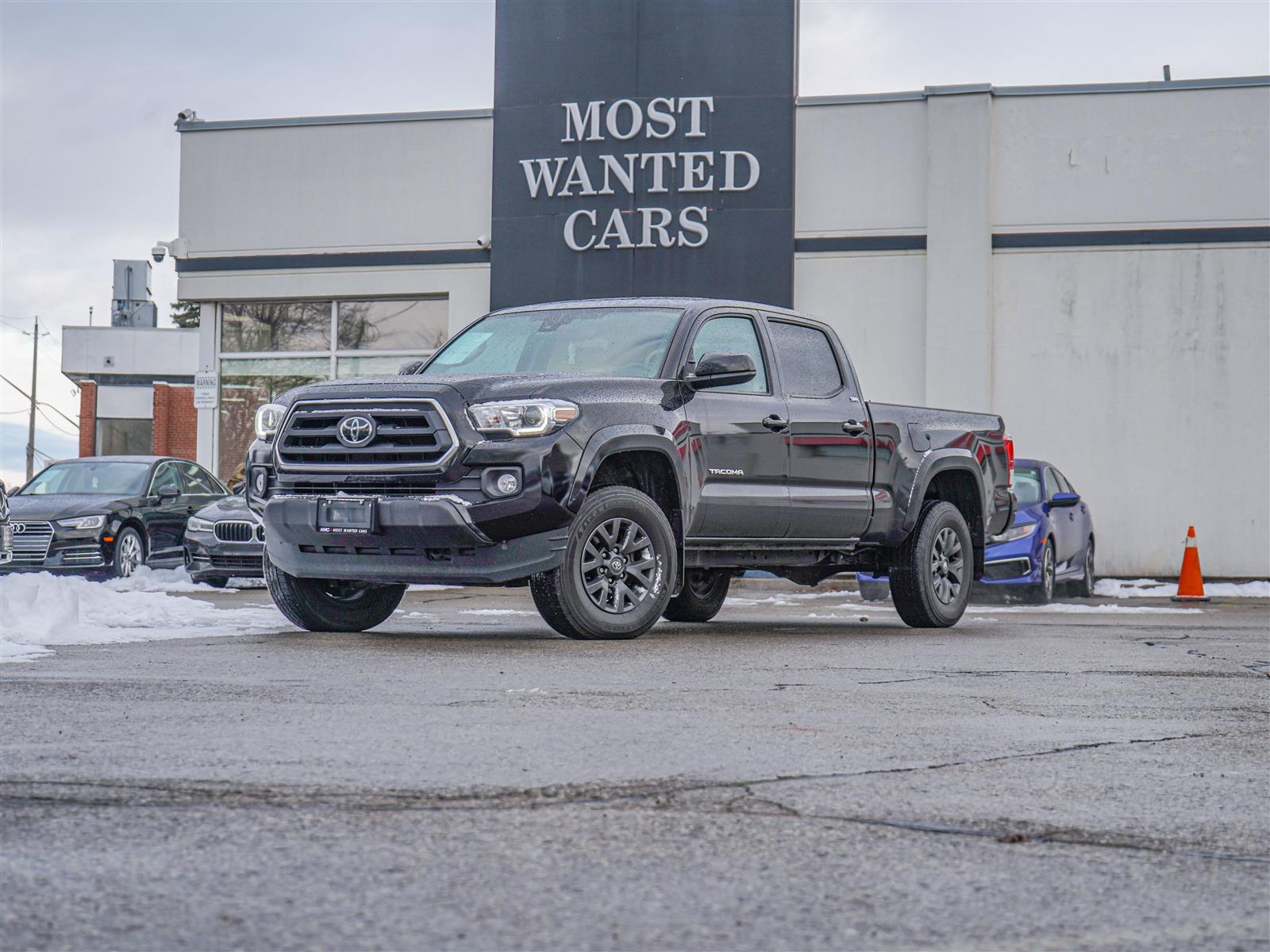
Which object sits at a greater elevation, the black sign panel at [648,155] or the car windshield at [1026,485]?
the black sign panel at [648,155]

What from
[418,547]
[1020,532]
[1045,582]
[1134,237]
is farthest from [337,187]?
[418,547]

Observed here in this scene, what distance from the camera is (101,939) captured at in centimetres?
259

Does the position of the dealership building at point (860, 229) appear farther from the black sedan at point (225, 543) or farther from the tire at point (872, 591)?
the black sedan at point (225, 543)

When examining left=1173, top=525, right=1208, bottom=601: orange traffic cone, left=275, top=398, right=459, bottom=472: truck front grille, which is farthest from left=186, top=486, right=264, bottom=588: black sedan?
left=1173, top=525, right=1208, bottom=601: orange traffic cone

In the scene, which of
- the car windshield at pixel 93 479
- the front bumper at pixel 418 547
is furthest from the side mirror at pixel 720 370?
the car windshield at pixel 93 479

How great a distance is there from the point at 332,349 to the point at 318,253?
1.34 meters

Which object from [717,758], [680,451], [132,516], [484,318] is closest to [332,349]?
[132,516]

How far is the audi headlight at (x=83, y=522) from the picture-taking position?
17.3 metres

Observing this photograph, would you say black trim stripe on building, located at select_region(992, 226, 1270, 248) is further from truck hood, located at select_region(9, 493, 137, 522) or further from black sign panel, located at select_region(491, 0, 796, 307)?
truck hood, located at select_region(9, 493, 137, 522)

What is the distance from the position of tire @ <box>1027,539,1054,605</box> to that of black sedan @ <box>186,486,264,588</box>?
7.09 m

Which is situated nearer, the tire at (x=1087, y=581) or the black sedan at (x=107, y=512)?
the tire at (x=1087, y=581)

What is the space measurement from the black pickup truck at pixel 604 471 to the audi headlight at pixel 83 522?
330 inches

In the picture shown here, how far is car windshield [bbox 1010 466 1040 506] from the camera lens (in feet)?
51.6

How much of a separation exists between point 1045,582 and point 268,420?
8.44m
